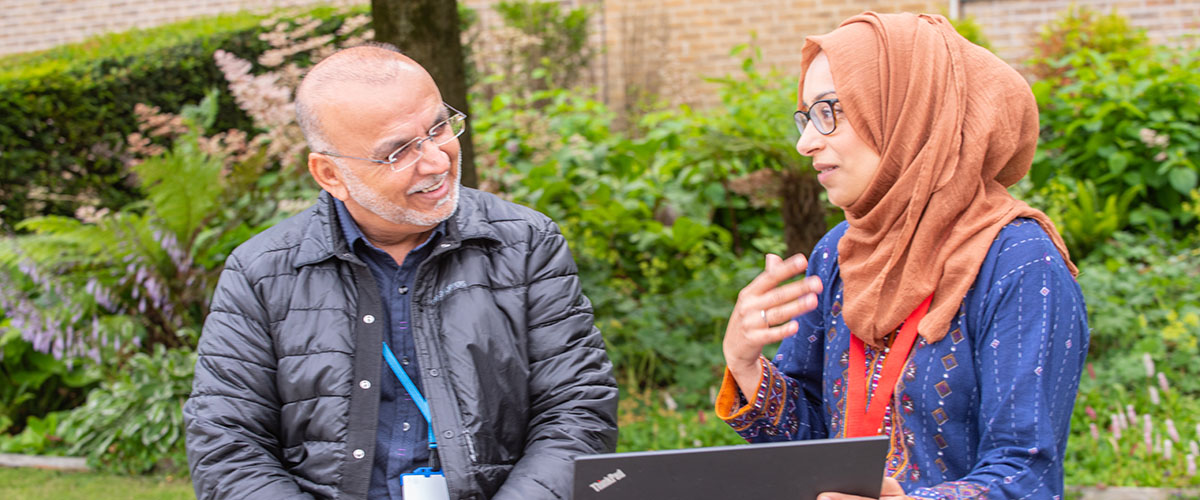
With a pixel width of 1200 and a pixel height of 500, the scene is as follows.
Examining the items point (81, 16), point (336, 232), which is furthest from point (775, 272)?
point (81, 16)

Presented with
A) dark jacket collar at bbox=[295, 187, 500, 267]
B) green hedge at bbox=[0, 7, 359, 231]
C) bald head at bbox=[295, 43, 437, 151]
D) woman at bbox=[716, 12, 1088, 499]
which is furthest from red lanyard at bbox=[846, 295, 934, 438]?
green hedge at bbox=[0, 7, 359, 231]

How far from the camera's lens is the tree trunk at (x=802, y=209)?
4648 millimetres

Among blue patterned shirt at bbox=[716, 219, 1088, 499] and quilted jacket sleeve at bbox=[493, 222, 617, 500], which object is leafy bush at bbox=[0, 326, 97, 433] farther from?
blue patterned shirt at bbox=[716, 219, 1088, 499]

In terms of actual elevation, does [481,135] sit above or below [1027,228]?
below

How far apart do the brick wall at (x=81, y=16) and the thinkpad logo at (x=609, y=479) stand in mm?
9717

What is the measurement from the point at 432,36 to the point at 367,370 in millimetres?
2408

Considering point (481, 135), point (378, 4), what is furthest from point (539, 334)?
point (481, 135)

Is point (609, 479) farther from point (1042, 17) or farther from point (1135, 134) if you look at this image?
point (1042, 17)

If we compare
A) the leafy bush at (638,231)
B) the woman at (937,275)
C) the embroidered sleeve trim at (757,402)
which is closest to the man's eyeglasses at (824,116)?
the woman at (937,275)

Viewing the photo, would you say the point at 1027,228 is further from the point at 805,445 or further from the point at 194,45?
the point at 194,45

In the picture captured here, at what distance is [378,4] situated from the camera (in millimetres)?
4312

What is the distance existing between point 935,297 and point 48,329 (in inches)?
181

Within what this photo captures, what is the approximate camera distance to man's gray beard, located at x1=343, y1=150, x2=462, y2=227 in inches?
91.3

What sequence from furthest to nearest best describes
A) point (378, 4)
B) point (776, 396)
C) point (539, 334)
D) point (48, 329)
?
point (48, 329)
point (378, 4)
point (539, 334)
point (776, 396)
